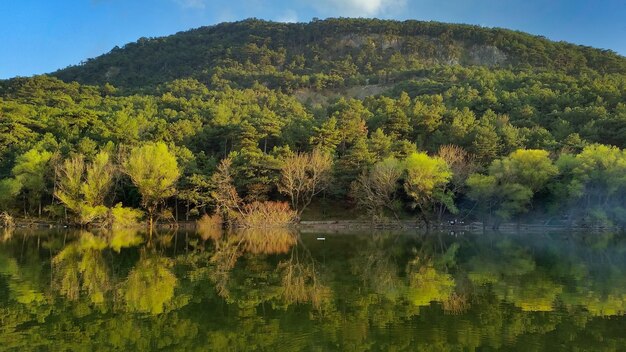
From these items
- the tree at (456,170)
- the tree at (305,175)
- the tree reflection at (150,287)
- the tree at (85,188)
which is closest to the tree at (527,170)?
the tree at (456,170)

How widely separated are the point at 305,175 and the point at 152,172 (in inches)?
588

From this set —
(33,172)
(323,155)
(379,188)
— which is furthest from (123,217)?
(379,188)

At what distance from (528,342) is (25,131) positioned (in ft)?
194

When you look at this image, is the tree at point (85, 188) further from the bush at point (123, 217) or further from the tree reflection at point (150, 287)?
the tree reflection at point (150, 287)

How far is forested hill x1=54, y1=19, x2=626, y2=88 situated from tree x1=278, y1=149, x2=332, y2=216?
54786 millimetres

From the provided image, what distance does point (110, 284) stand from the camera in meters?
18.0

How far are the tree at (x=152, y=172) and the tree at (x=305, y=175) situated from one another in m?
10.7

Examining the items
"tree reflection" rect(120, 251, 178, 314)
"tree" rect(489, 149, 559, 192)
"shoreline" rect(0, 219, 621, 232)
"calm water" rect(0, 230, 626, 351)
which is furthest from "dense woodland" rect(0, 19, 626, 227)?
"tree reflection" rect(120, 251, 178, 314)

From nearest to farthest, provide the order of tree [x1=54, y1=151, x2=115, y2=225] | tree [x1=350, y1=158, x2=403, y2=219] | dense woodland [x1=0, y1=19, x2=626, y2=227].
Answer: tree [x1=54, y1=151, x2=115, y2=225]
dense woodland [x1=0, y1=19, x2=626, y2=227]
tree [x1=350, y1=158, x2=403, y2=219]

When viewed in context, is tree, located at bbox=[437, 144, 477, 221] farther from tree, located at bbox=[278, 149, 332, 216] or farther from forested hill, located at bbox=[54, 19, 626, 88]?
forested hill, located at bbox=[54, 19, 626, 88]

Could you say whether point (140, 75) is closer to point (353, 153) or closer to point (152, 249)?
point (353, 153)

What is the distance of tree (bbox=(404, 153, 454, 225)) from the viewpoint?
1870 inches

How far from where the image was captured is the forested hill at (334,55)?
113 meters

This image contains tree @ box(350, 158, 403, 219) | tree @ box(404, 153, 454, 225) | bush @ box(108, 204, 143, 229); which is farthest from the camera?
tree @ box(350, 158, 403, 219)
